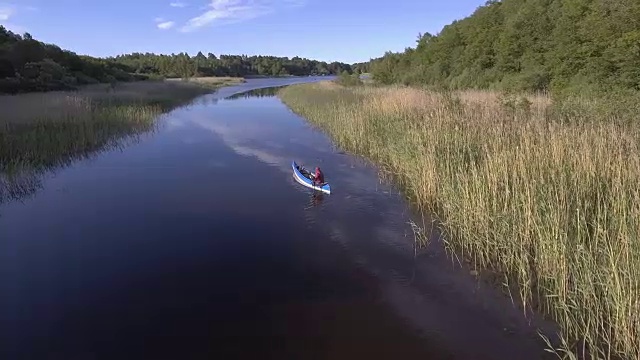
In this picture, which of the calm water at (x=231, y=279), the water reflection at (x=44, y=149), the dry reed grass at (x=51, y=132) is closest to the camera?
the calm water at (x=231, y=279)

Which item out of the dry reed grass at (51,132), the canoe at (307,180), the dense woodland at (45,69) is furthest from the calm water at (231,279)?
the dense woodland at (45,69)

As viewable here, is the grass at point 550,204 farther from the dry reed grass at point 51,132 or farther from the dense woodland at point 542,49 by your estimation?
the dry reed grass at point 51,132

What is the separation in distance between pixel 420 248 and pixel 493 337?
2545 millimetres

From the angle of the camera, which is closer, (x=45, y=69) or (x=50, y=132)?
(x=50, y=132)

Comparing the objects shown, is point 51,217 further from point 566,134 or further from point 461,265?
point 566,134

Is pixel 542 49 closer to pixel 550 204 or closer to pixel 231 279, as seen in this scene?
pixel 550 204

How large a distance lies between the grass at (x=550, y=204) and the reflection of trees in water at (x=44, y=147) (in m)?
9.16

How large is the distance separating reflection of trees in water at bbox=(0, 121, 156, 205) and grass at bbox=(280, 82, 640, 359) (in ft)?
30.0

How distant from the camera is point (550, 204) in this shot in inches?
216

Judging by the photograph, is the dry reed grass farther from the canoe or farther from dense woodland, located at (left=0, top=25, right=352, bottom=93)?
dense woodland, located at (left=0, top=25, right=352, bottom=93)

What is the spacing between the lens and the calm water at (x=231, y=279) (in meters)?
4.92

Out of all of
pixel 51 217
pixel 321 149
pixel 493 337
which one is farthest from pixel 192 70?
pixel 493 337

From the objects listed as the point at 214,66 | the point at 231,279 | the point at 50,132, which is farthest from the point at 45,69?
the point at 214,66

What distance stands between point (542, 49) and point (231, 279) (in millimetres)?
22372
